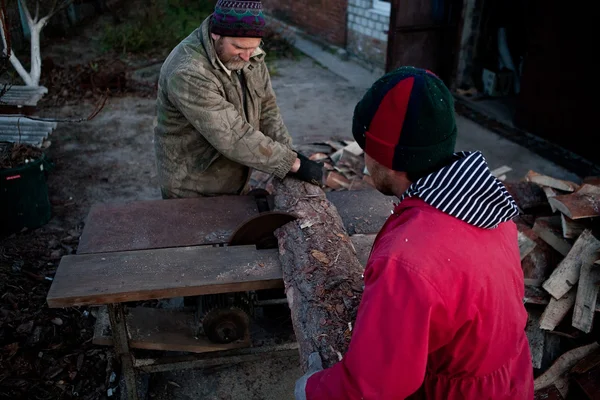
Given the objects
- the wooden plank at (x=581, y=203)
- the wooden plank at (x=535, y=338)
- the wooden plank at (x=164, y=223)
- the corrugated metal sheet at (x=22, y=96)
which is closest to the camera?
the wooden plank at (x=164, y=223)

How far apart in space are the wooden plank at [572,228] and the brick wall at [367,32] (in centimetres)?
693

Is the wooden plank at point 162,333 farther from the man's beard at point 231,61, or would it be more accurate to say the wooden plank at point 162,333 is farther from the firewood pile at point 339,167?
the firewood pile at point 339,167

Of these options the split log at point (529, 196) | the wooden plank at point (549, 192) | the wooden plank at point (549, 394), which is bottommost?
the wooden plank at point (549, 394)

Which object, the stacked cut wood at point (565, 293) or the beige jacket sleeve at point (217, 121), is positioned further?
the stacked cut wood at point (565, 293)

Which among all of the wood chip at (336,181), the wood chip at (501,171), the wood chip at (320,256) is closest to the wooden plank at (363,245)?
the wood chip at (320,256)

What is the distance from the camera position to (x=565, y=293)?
3760 mm

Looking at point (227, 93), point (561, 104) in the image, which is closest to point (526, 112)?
point (561, 104)

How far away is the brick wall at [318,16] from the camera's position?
11727mm

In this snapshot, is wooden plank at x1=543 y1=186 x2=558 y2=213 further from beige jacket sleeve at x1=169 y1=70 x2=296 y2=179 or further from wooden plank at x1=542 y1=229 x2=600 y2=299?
beige jacket sleeve at x1=169 y1=70 x2=296 y2=179

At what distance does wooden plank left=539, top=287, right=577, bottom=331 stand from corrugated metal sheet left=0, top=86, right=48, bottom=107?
212 inches

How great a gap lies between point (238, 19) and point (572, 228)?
2.85 metres

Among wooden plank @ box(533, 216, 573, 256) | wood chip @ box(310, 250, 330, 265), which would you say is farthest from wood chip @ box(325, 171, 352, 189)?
wood chip @ box(310, 250, 330, 265)

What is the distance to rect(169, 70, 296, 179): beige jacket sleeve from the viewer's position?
3119 millimetres

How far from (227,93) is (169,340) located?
1564 mm
